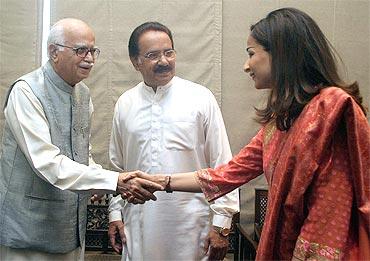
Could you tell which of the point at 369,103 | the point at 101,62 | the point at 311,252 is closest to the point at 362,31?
the point at 369,103

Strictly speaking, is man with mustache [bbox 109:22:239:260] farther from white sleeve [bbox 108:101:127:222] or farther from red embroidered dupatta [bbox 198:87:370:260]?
red embroidered dupatta [bbox 198:87:370:260]

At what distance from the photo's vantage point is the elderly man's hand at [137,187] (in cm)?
162

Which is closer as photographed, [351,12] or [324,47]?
[324,47]

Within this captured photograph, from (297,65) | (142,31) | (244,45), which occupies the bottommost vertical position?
(297,65)

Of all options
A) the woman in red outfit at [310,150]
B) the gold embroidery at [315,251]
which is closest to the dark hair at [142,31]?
the woman in red outfit at [310,150]

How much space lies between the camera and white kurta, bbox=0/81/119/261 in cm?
149

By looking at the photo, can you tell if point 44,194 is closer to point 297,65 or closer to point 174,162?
point 174,162

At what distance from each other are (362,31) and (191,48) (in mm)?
1049

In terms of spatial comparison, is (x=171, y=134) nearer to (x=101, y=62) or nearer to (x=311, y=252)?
(x=311, y=252)

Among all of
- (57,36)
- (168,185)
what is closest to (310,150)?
(168,185)

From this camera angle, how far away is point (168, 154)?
5.82ft

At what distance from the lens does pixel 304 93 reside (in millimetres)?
1097

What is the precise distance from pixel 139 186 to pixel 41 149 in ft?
1.21

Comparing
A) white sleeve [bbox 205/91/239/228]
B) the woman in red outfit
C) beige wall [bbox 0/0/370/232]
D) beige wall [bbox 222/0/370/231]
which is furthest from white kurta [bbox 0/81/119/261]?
beige wall [bbox 222/0/370/231]
